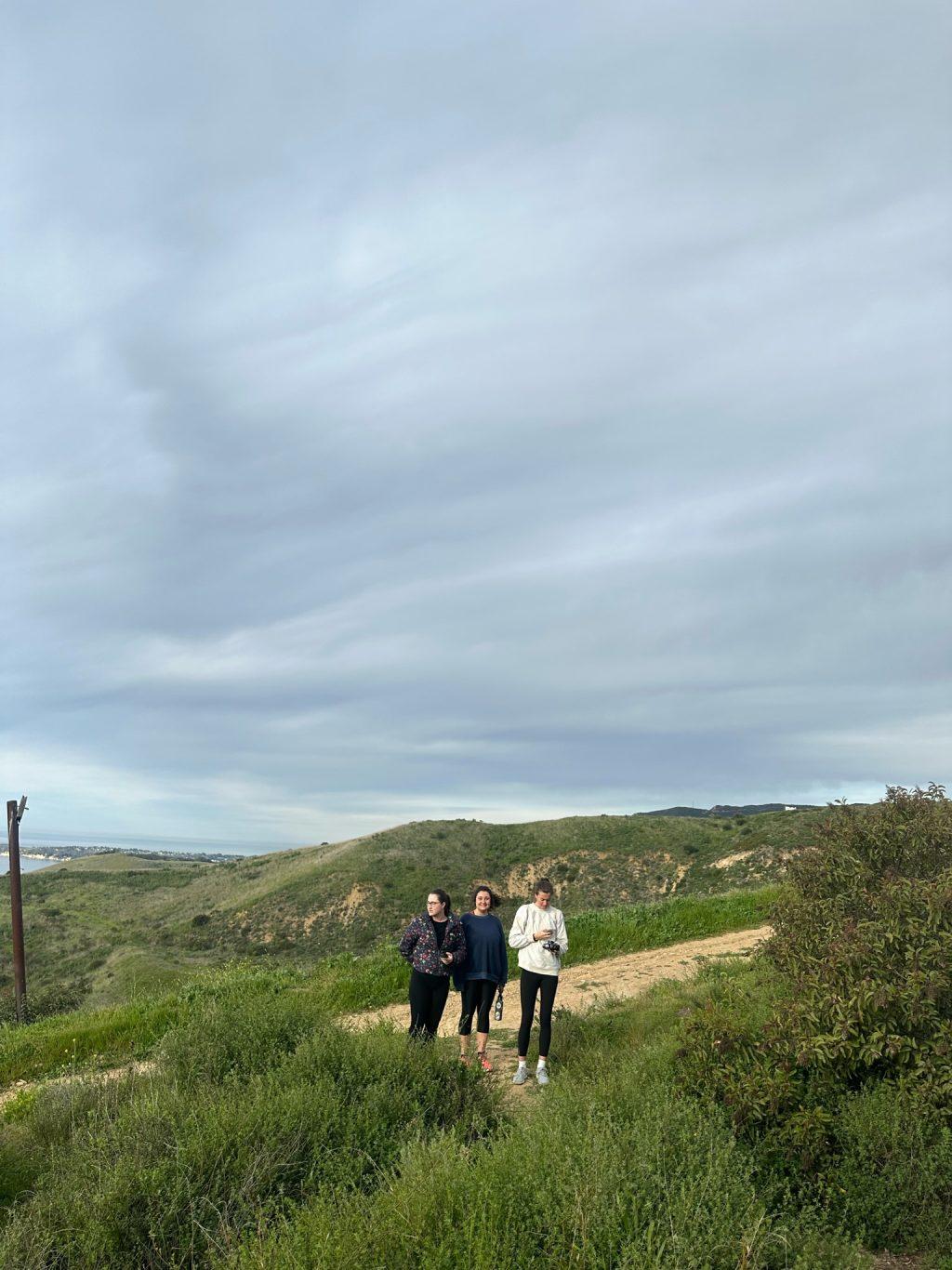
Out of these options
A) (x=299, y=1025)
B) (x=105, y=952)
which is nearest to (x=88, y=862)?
(x=105, y=952)

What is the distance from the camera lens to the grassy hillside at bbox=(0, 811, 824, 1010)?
36.2 m

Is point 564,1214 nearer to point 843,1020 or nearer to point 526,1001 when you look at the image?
point 843,1020

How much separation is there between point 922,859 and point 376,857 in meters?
42.0

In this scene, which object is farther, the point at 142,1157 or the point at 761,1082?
the point at 761,1082

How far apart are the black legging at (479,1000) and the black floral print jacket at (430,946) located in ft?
1.16

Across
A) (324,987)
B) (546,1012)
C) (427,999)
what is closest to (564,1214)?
(546,1012)

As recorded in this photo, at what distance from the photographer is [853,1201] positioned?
5.19m

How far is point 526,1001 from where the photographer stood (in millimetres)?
8453

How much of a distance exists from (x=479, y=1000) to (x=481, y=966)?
41 cm

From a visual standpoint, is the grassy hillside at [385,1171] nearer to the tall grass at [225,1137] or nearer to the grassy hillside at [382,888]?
the tall grass at [225,1137]

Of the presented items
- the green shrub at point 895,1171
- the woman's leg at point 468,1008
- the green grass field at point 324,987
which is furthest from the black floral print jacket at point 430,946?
the green shrub at point 895,1171

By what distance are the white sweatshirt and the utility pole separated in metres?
14.7

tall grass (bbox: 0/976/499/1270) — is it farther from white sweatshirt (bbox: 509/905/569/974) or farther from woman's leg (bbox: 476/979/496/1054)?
white sweatshirt (bbox: 509/905/569/974)

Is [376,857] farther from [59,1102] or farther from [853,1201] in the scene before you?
[853,1201]
